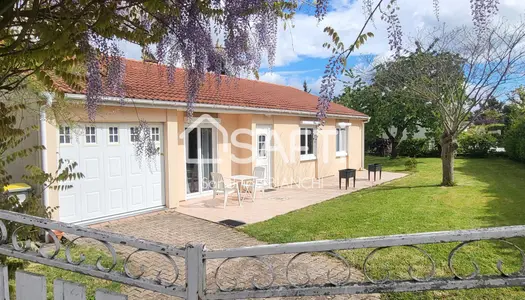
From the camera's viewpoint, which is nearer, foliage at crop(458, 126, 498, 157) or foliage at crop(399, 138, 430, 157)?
foliage at crop(458, 126, 498, 157)

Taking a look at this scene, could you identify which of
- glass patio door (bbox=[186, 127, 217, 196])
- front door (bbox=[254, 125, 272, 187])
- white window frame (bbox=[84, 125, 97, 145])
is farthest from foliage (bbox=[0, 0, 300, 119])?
front door (bbox=[254, 125, 272, 187])

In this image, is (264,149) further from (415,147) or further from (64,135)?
(415,147)

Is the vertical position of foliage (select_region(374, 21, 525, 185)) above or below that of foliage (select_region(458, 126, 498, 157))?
above

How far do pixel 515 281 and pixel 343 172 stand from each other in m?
13.9

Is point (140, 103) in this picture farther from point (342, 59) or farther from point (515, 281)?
point (515, 281)

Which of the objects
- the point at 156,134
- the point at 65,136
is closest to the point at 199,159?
the point at 156,134

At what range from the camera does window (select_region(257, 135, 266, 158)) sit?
15.1 meters

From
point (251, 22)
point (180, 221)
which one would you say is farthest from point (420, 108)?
point (251, 22)

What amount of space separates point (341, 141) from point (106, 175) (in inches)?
569

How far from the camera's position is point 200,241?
8156 millimetres

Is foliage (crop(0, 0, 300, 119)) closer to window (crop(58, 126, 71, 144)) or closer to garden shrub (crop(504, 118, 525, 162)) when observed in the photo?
window (crop(58, 126, 71, 144))

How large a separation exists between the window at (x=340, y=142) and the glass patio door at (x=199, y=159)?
914cm

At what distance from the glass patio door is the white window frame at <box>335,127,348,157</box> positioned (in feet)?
29.6

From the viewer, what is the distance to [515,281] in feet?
6.01
